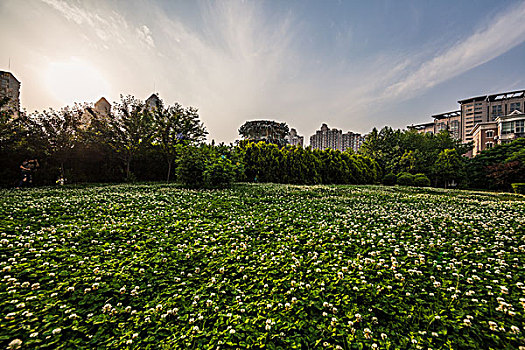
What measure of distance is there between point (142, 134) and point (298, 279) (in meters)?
15.8

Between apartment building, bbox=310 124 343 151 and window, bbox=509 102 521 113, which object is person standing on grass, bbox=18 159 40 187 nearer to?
apartment building, bbox=310 124 343 151

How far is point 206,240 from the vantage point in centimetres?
415

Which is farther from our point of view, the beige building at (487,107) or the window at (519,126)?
the beige building at (487,107)

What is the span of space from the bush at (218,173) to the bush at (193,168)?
42 centimetres

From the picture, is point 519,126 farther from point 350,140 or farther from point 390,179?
point 350,140

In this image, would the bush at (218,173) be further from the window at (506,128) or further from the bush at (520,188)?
the window at (506,128)

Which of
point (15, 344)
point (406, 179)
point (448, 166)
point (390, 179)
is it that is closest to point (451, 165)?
point (448, 166)

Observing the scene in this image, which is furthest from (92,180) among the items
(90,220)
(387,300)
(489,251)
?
(489,251)

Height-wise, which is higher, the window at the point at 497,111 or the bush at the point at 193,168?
the window at the point at 497,111

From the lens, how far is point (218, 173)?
11.1m

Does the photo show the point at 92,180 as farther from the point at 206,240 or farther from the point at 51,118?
the point at 206,240

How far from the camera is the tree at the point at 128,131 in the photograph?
14.7 metres

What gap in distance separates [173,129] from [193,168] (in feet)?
22.8

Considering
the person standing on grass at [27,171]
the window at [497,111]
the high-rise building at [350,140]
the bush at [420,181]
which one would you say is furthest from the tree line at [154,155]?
the window at [497,111]
